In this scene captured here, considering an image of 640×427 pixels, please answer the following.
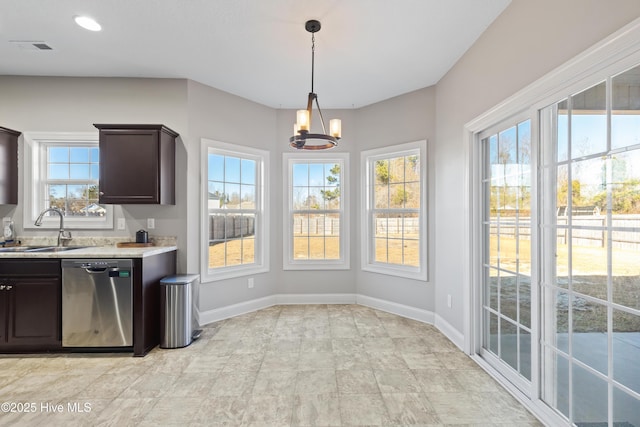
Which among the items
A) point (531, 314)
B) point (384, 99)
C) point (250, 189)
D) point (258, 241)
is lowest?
point (531, 314)

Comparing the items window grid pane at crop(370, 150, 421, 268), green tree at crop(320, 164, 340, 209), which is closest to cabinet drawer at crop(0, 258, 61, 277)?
green tree at crop(320, 164, 340, 209)

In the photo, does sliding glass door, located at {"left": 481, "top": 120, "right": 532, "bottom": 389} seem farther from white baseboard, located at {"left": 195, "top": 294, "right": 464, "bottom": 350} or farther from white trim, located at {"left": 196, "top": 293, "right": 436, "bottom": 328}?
white trim, located at {"left": 196, "top": 293, "right": 436, "bottom": 328}

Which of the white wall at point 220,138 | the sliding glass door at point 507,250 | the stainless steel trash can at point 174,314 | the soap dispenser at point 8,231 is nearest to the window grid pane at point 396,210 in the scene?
A: the sliding glass door at point 507,250

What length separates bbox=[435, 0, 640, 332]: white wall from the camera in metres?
1.68

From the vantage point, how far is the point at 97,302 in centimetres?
295

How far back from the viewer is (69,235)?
3.58 m

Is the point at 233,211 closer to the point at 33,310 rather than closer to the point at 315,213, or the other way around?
the point at 315,213

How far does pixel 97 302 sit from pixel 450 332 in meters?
3.56

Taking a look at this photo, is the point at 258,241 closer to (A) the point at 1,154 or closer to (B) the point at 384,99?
(B) the point at 384,99

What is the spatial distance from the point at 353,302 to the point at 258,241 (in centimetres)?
167

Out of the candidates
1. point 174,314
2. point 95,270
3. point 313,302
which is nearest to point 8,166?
point 95,270

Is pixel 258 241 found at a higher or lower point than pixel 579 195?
lower

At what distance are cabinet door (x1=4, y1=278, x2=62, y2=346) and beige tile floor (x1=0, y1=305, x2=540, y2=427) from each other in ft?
0.68

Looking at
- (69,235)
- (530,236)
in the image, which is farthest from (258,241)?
(530,236)
